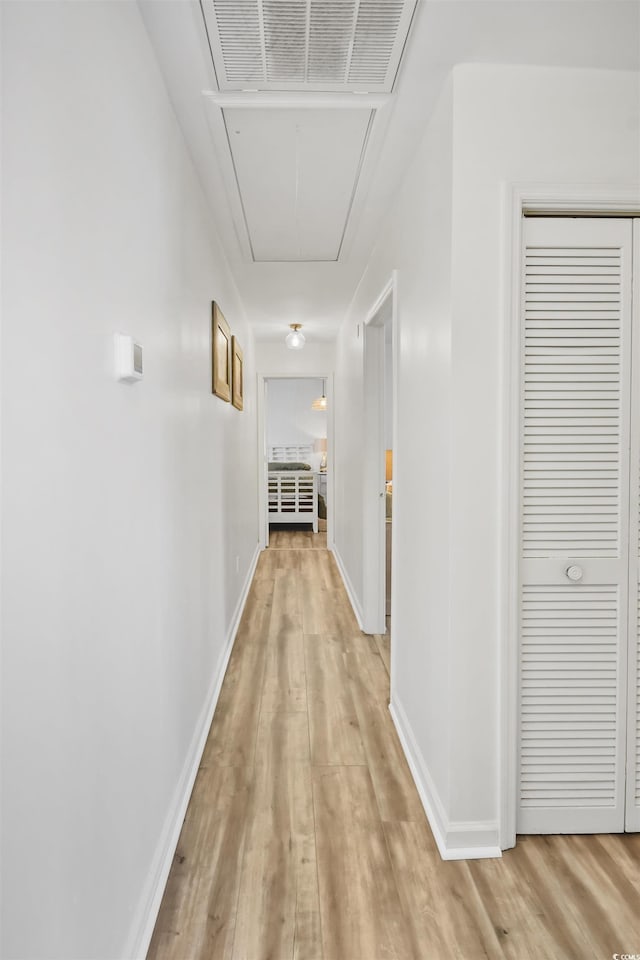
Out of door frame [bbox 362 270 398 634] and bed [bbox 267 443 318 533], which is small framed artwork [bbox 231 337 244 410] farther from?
bed [bbox 267 443 318 533]

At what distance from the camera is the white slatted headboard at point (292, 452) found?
10359 millimetres

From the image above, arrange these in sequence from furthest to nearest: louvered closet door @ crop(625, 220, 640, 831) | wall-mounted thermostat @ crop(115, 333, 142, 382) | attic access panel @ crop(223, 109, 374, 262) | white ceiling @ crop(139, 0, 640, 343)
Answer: attic access panel @ crop(223, 109, 374, 262)
louvered closet door @ crop(625, 220, 640, 831)
white ceiling @ crop(139, 0, 640, 343)
wall-mounted thermostat @ crop(115, 333, 142, 382)

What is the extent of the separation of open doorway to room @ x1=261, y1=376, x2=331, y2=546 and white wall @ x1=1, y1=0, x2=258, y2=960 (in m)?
6.17

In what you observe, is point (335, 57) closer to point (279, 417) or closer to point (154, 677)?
point (154, 677)

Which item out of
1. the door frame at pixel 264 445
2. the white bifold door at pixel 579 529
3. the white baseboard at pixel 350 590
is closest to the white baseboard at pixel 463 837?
the white bifold door at pixel 579 529

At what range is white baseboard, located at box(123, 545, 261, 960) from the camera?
1.40 m

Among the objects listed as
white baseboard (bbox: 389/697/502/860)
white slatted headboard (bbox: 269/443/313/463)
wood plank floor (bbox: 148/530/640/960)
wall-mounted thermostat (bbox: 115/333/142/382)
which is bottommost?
wood plank floor (bbox: 148/530/640/960)

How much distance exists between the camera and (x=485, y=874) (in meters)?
1.71

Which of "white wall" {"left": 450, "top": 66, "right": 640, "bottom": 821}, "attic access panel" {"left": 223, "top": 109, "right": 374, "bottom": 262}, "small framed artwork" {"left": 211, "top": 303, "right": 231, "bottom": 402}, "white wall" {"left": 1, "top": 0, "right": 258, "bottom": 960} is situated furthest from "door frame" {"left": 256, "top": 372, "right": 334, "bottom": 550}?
"white wall" {"left": 450, "top": 66, "right": 640, "bottom": 821}

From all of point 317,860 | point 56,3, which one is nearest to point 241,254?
point 56,3

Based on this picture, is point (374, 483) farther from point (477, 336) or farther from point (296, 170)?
point (477, 336)

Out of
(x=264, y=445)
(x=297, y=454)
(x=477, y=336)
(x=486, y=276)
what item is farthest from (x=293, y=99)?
(x=297, y=454)

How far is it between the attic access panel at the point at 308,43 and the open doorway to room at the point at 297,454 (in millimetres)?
6415

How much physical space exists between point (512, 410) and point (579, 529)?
46cm
